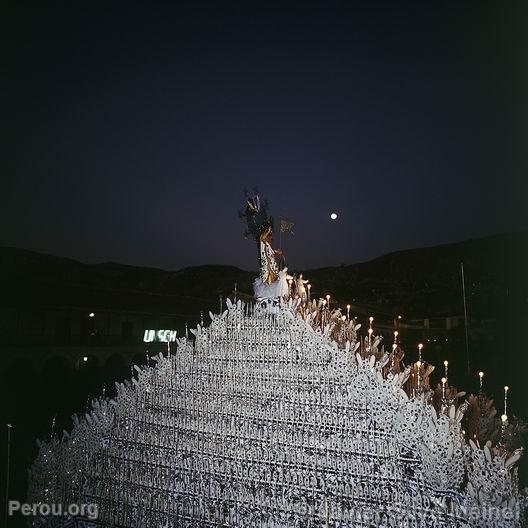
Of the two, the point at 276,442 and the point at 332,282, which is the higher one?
the point at 332,282

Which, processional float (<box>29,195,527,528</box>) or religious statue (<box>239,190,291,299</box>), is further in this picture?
religious statue (<box>239,190,291,299</box>)

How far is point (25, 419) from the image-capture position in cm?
1354

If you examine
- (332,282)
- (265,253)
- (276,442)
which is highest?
(332,282)

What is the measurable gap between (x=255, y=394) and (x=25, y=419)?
1051 centimetres

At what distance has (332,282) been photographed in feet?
78.6

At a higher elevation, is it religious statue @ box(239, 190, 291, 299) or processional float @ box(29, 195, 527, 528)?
religious statue @ box(239, 190, 291, 299)

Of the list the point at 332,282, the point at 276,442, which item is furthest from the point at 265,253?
the point at 332,282

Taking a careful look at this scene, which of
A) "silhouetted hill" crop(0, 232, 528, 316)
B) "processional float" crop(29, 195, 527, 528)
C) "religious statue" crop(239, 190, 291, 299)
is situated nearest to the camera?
"processional float" crop(29, 195, 527, 528)

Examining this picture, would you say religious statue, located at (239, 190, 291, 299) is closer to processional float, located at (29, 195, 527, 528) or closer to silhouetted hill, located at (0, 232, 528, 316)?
processional float, located at (29, 195, 527, 528)

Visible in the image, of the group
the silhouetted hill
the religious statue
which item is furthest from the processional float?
the silhouetted hill

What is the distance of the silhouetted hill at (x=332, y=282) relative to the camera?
59.5ft

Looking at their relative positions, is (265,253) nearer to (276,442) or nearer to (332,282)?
(276,442)

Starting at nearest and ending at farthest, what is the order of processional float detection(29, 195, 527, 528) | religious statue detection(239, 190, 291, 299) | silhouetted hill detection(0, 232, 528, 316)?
1. processional float detection(29, 195, 527, 528)
2. religious statue detection(239, 190, 291, 299)
3. silhouetted hill detection(0, 232, 528, 316)

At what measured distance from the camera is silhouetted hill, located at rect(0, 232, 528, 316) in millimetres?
18141
